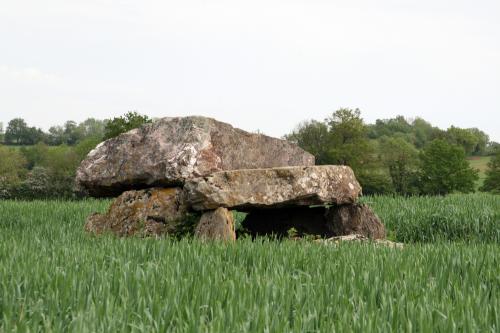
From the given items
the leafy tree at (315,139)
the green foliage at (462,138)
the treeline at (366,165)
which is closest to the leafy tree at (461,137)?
the green foliage at (462,138)

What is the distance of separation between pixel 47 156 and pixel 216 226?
2825 inches

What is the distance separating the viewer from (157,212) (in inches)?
386

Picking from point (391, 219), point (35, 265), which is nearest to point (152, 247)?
point (35, 265)

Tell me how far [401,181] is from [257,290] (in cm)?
5199

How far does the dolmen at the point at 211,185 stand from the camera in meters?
9.18

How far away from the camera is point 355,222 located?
34.3ft

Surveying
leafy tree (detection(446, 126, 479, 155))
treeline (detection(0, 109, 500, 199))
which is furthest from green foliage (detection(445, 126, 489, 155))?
treeline (detection(0, 109, 500, 199))

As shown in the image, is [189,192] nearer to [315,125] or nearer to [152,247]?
[152,247]

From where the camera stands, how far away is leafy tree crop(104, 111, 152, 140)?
3006 cm

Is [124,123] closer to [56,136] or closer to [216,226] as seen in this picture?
[216,226]

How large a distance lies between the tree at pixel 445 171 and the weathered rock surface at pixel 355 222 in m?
42.6

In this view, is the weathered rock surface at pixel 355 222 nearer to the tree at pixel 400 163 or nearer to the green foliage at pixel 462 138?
the tree at pixel 400 163

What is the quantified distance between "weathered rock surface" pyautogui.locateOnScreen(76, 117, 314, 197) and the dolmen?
0.06ft

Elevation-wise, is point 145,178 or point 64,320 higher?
point 145,178
